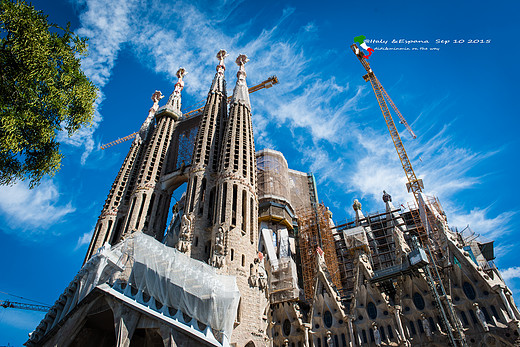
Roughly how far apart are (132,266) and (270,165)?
90.0ft

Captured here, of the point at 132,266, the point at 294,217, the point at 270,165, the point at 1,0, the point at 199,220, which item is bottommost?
the point at 132,266

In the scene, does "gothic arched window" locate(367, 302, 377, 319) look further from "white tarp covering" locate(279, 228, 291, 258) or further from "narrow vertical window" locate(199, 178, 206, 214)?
"narrow vertical window" locate(199, 178, 206, 214)

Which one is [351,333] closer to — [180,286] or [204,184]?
[180,286]

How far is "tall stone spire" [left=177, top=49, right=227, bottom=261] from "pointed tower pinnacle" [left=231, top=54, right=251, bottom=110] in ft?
8.57

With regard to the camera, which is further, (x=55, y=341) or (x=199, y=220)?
(x=199, y=220)

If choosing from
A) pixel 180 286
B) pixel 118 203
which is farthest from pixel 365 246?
pixel 118 203

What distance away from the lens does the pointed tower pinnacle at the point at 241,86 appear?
42.3m

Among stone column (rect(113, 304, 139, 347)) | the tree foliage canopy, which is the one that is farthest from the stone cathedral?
the tree foliage canopy

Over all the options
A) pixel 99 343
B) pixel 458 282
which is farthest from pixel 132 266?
pixel 458 282

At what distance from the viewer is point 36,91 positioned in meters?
15.4

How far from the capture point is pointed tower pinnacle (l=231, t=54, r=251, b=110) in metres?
42.3

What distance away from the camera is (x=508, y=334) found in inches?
926

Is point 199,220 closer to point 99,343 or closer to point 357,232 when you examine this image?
point 99,343

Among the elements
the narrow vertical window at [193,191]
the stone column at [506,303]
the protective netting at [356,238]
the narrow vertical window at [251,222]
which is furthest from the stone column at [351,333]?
the narrow vertical window at [193,191]
